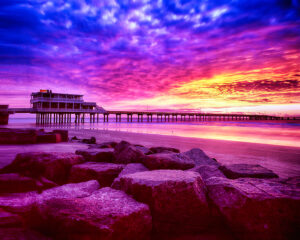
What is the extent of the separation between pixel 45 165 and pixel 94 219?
7.28 ft

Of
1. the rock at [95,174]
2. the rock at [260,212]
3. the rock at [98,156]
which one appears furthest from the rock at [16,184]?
the rock at [260,212]

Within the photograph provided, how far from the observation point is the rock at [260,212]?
1947 mm

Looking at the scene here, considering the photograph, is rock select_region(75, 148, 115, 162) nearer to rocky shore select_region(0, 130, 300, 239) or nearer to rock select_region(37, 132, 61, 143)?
rocky shore select_region(0, 130, 300, 239)

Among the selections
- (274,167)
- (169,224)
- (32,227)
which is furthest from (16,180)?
(274,167)

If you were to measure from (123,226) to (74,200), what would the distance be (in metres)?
0.59

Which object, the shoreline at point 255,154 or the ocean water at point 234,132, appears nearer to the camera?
the shoreline at point 255,154

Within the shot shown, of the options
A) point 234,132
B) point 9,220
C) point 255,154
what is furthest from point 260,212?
point 234,132

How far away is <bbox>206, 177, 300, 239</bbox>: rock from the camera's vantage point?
195 centimetres

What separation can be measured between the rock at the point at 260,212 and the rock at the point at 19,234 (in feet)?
5.90

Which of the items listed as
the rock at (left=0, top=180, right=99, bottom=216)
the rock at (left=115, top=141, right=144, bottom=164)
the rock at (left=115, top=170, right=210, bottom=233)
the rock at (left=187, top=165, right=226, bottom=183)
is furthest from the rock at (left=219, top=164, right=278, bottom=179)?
the rock at (left=0, top=180, right=99, bottom=216)

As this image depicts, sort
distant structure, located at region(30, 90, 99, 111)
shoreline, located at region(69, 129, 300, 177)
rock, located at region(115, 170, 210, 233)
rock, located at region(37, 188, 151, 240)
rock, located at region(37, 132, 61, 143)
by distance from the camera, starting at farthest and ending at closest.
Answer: distant structure, located at region(30, 90, 99, 111) < rock, located at region(37, 132, 61, 143) < shoreline, located at region(69, 129, 300, 177) < rock, located at region(115, 170, 210, 233) < rock, located at region(37, 188, 151, 240)

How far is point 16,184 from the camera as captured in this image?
2.62 metres

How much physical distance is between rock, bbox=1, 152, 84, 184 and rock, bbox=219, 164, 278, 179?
3.04 meters

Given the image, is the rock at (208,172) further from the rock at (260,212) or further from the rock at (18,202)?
the rock at (18,202)
